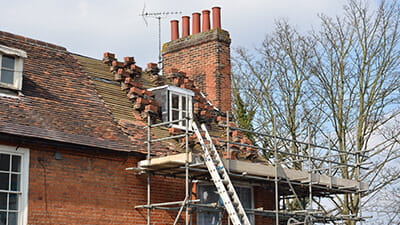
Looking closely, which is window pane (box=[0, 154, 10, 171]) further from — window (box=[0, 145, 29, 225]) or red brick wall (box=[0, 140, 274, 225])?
red brick wall (box=[0, 140, 274, 225])

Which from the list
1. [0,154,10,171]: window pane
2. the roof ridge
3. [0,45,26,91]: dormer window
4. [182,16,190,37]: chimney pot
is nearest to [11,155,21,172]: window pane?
[0,154,10,171]: window pane

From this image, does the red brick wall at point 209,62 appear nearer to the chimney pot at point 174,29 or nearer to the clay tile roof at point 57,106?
the chimney pot at point 174,29

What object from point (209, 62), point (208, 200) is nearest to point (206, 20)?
point (209, 62)

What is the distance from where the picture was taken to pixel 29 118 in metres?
15.0

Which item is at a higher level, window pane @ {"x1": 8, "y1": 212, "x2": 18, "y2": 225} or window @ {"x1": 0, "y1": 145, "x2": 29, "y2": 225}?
window @ {"x1": 0, "y1": 145, "x2": 29, "y2": 225}

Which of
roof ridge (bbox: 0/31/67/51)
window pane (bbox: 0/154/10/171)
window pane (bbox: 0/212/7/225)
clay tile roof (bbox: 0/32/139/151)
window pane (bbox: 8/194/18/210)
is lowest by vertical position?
window pane (bbox: 0/212/7/225)

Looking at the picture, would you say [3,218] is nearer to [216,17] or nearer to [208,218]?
[208,218]

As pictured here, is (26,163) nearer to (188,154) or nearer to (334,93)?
(188,154)

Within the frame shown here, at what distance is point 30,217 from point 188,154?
11.8 ft

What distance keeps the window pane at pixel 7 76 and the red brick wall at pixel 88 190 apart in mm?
2031

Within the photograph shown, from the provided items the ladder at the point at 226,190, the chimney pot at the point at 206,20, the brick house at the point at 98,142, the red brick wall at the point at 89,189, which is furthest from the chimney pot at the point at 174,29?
the ladder at the point at 226,190

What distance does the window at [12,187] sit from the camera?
14.0 meters

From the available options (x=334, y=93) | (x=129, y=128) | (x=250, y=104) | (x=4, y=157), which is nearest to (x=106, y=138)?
(x=129, y=128)

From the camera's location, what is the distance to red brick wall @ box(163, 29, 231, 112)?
72.7ft
